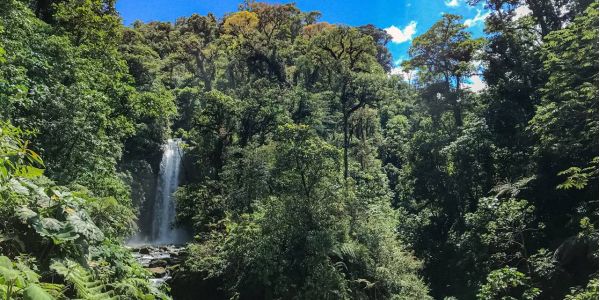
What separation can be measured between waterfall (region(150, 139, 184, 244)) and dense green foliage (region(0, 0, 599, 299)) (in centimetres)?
71

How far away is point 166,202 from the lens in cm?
2714

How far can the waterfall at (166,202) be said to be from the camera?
26547 millimetres

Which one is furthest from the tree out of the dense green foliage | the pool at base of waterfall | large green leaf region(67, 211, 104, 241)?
large green leaf region(67, 211, 104, 241)

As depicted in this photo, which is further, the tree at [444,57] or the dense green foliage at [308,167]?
the tree at [444,57]

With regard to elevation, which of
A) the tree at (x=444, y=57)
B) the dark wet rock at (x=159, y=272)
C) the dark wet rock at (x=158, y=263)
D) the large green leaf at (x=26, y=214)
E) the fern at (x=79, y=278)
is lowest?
the dark wet rock at (x=159, y=272)

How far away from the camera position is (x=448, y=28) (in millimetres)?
29328

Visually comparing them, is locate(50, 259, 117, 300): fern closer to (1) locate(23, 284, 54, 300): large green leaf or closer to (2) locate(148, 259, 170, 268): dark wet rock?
(1) locate(23, 284, 54, 300): large green leaf

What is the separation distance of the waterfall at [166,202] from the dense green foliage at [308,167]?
2.33 ft

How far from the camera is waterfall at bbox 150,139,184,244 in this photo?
2655cm

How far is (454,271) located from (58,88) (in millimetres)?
19806

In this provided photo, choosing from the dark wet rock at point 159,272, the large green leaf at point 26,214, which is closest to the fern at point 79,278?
the large green leaf at point 26,214

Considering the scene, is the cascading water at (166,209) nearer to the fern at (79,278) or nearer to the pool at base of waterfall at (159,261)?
the pool at base of waterfall at (159,261)

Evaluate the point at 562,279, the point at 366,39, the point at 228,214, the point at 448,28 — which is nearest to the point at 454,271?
the point at 562,279

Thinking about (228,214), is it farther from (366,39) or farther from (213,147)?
(366,39)
